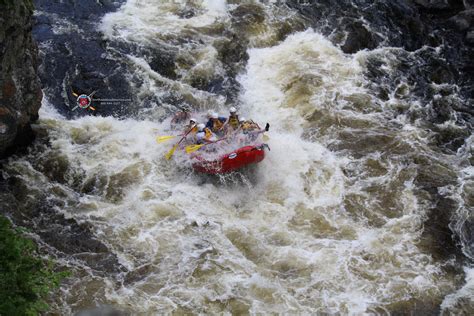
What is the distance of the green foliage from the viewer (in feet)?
20.7

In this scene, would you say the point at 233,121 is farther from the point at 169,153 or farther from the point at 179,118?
the point at 169,153

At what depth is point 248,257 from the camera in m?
9.47

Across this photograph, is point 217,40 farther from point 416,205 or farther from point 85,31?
point 416,205

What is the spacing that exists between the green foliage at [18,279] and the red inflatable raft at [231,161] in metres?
4.72

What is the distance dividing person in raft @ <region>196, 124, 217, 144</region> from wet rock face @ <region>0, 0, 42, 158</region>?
3456mm

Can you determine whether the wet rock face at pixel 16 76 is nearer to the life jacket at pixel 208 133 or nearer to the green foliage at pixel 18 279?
the life jacket at pixel 208 133

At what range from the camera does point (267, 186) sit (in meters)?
11.2

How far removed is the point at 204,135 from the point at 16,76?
397cm

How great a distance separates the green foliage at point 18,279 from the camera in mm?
6301

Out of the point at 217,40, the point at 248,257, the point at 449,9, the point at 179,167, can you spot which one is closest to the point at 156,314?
the point at 248,257

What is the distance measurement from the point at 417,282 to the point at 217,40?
9.15 metres

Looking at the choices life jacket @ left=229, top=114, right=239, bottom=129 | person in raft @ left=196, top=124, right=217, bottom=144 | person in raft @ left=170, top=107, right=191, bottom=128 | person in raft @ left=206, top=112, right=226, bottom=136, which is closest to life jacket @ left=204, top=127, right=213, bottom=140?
person in raft @ left=196, top=124, right=217, bottom=144

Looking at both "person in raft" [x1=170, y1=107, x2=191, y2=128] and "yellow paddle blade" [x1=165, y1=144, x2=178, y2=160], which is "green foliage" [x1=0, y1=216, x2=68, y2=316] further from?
"person in raft" [x1=170, y1=107, x2=191, y2=128]

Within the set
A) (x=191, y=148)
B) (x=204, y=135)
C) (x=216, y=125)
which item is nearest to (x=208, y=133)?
(x=204, y=135)
